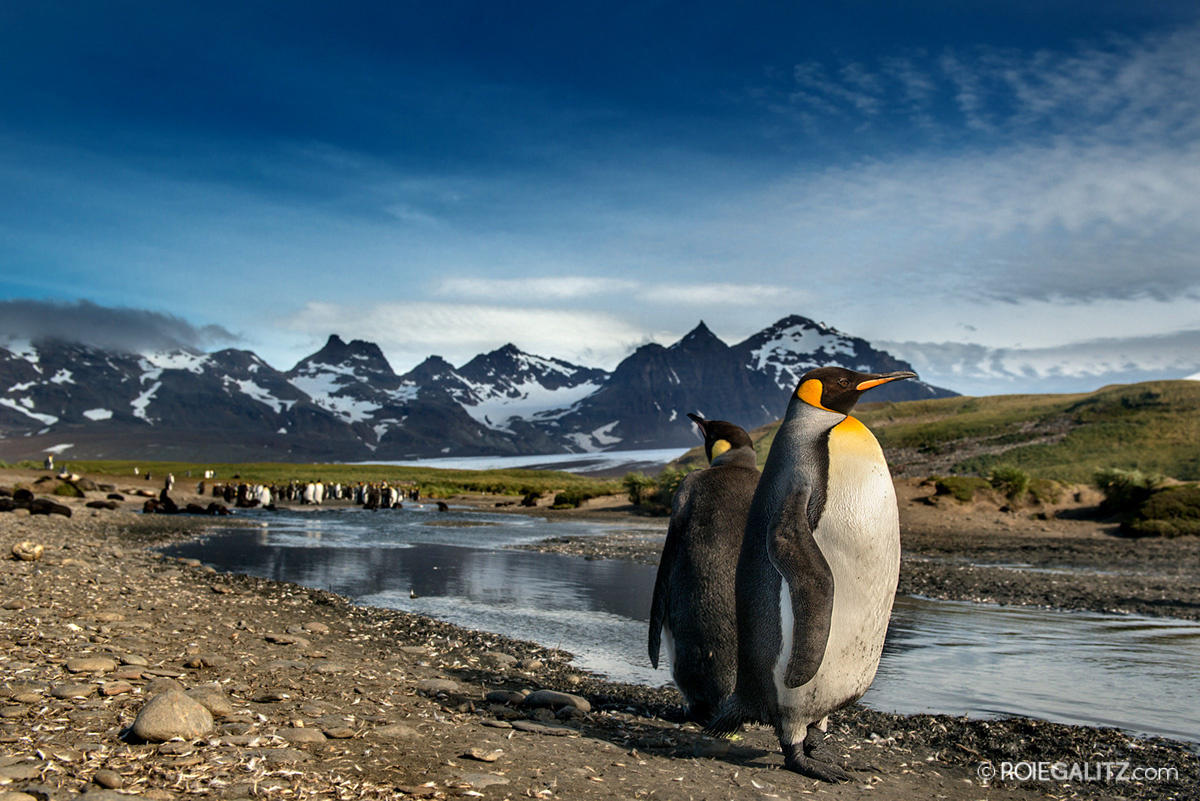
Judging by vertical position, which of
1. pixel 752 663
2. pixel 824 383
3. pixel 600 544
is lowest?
pixel 600 544

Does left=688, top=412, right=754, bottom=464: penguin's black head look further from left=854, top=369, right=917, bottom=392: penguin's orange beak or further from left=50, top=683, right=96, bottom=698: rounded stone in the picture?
left=50, top=683, right=96, bottom=698: rounded stone

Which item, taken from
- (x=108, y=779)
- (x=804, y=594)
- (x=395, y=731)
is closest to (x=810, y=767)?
(x=804, y=594)

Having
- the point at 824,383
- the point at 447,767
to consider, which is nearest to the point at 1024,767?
the point at 824,383

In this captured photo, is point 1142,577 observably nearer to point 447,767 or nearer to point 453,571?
point 453,571

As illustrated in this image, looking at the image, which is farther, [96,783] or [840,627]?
[840,627]

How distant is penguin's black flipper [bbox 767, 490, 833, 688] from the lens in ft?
16.6

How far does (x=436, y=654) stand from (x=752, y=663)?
15.1 feet

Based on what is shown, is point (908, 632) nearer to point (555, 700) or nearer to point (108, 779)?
point (555, 700)

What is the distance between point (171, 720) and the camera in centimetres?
461

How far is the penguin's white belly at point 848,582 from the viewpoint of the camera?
520cm

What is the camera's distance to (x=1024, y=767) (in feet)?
18.8

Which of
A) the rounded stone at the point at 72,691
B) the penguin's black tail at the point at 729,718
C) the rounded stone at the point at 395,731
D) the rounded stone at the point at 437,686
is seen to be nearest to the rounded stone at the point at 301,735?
the rounded stone at the point at 395,731

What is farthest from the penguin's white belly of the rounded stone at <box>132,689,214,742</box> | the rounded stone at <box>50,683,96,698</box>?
the rounded stone at <box>50,683,96,698</box>

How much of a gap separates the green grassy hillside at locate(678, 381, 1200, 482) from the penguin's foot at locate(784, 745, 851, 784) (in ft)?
118
